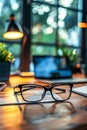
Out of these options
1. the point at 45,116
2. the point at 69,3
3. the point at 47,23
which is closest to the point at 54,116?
the point at 45,116

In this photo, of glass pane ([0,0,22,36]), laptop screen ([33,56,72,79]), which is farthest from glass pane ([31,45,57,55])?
laptop screen ([33,56,72,79])

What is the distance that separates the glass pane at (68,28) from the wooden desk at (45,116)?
9.18 feet

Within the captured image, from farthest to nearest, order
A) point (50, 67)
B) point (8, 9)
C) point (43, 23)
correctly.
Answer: point (43, 23) < point (8, 9) < point (50, 67)

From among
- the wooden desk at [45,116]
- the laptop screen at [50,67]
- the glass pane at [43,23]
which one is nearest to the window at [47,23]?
the glass pane at [43,23]

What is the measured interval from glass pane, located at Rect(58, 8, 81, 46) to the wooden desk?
280 centimetres

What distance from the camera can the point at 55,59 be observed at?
2.19m

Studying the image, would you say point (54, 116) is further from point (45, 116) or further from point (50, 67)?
point (50, 67)

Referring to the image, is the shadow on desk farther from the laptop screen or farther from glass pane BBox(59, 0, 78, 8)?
glass pane BBox(59, 0, 78, 8)

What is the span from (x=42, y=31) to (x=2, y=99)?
2581 millimetres

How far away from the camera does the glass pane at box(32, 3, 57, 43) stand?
342 cm

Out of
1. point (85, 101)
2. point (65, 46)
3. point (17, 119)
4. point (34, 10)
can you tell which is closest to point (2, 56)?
point (85, 101)

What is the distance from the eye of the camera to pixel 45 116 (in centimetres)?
74

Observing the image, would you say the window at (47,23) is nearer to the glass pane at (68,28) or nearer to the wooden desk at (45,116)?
the glass pane at (68,28)

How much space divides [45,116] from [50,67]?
1388mm
